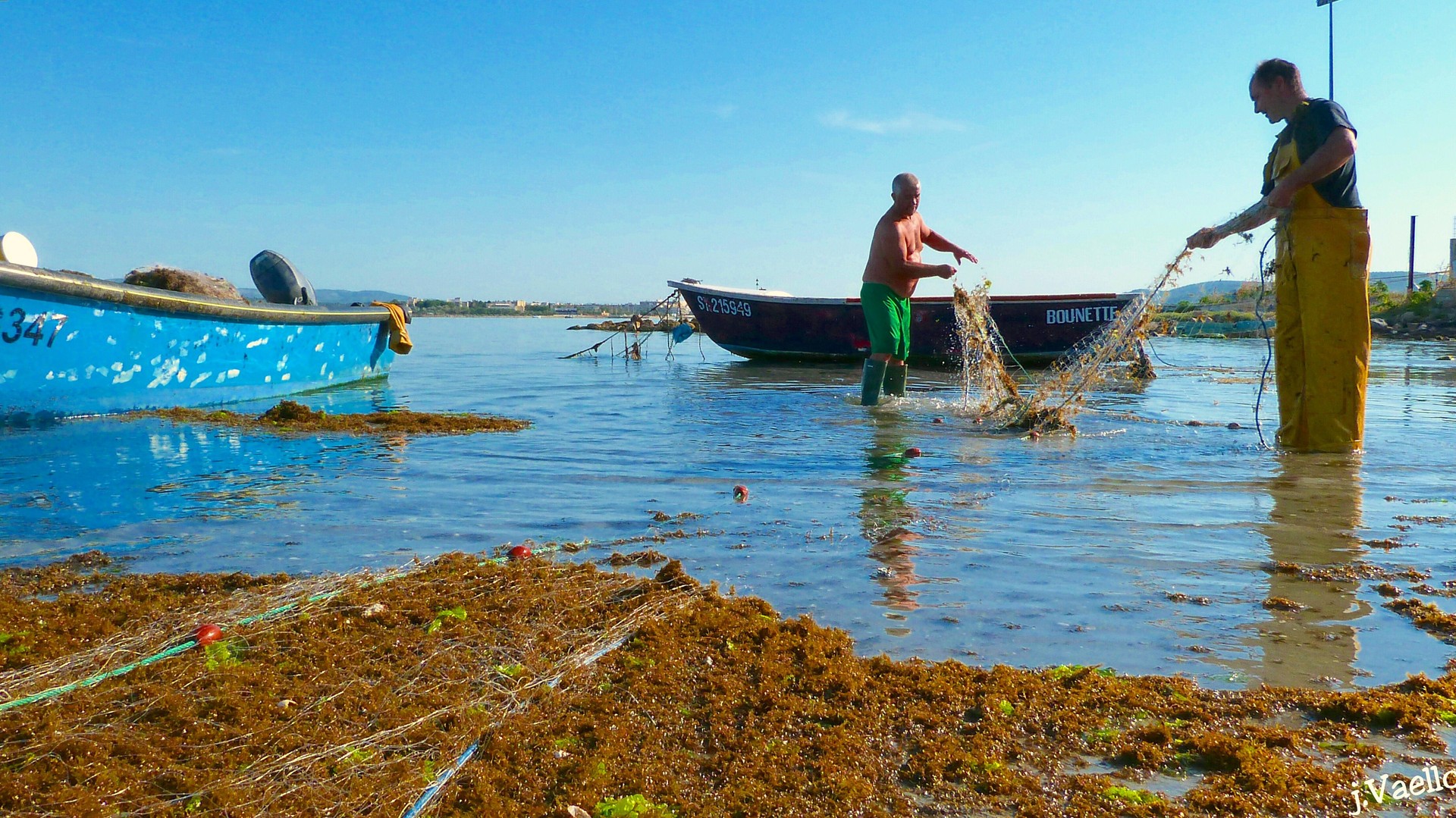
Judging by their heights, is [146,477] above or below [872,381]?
below

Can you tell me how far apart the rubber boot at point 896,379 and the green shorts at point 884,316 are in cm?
38

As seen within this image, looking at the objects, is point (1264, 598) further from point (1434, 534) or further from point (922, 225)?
point (922, 225)

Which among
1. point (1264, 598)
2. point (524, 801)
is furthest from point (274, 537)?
point (1264, 598)

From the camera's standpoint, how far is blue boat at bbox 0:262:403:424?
9.13 meters

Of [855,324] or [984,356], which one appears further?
[855,324]

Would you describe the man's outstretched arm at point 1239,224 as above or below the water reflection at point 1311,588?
above

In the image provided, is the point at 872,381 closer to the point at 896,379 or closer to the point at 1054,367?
the point at 896,379

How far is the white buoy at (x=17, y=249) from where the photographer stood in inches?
395

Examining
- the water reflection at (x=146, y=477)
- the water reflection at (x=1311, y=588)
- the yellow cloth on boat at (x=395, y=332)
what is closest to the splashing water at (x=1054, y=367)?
the water reflection at (x=1311, y=588)

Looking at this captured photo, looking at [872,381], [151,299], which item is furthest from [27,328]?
[872,381]

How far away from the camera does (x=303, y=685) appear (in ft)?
8.70

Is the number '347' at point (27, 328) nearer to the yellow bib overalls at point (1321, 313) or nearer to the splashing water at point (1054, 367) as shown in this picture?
the splashing water at point (1054, 367)

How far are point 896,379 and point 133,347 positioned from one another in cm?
827

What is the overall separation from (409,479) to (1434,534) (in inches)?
222
